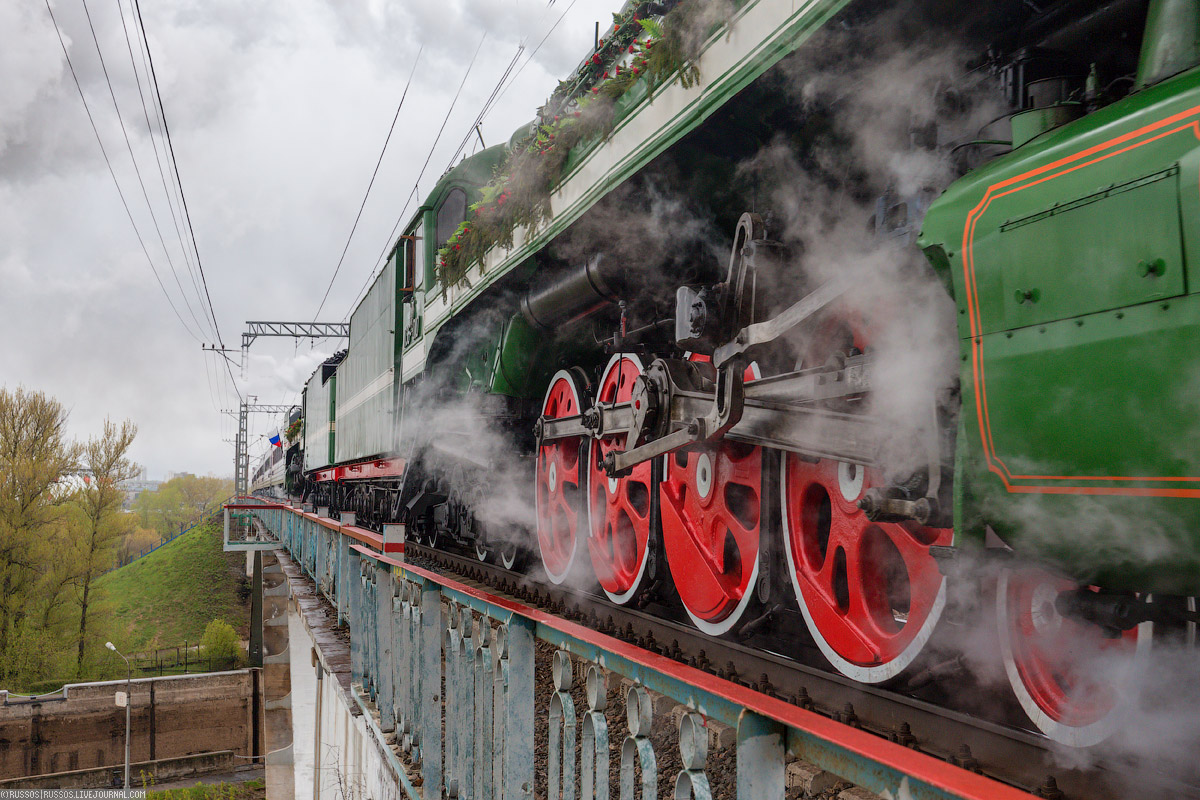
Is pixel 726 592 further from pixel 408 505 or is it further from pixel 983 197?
pixel 408 505

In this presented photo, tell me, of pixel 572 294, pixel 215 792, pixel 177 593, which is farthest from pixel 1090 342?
pixel 177 593

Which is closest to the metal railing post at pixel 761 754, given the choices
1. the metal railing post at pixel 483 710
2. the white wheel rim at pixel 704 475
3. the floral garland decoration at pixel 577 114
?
the metal railing post at pixel 483 710

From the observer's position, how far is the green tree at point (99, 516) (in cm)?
2581

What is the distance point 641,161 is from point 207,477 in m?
109

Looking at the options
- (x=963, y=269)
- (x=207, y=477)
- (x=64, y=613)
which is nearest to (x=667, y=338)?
(x=963, y=269)

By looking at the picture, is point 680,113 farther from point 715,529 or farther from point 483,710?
point 483,710

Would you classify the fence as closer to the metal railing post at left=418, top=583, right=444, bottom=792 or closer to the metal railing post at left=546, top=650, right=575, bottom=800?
the metal railing post at left=418, top=583, right=444, bottom=792

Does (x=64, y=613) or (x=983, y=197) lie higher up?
(x=983, y=197)

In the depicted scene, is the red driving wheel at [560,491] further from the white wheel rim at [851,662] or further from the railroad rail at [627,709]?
the white wheel rim at [851,662]

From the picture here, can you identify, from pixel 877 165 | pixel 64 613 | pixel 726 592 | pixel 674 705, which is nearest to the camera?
pixel 674 705

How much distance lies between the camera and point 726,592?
10.6ft

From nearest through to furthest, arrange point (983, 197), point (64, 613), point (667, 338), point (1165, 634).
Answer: point (983, 197) → point (1165, 634) → point (667, 338) → point (64, 613)

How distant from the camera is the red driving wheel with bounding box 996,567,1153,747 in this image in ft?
5.76

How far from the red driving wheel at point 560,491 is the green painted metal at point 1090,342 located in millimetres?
3347
